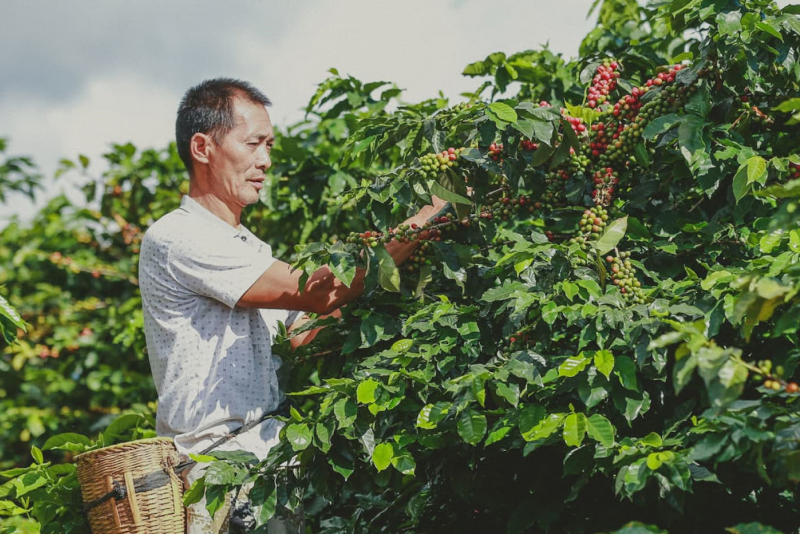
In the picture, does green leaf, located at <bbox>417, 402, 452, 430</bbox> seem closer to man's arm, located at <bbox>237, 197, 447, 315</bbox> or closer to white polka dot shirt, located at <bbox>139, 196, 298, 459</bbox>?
man's arm, located at <bbox>237, 197, 447, 315</bbox>

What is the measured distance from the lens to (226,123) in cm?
302

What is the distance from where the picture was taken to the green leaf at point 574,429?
1.92 metres

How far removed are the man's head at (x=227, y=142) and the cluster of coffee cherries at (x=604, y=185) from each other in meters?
1.18

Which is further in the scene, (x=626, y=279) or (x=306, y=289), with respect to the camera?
(x=306, y=289)

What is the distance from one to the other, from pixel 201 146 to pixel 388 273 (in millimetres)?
960

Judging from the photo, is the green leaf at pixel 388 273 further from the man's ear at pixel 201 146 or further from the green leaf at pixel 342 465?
the man's ear at pixel 201 146

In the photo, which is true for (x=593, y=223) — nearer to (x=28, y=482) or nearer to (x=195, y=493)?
(x=195, y=493)

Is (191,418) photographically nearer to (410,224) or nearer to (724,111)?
(410,224)

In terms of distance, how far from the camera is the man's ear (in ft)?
9.90

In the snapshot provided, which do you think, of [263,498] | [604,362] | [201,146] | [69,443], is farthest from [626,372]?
[69,443]

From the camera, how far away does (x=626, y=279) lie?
2271mm

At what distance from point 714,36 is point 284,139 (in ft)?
6.59

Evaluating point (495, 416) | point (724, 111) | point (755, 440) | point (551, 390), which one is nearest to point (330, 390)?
point (495, 416)

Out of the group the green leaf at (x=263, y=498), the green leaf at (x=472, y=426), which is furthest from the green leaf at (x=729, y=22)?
the green leaf at (x=263, y=498)
